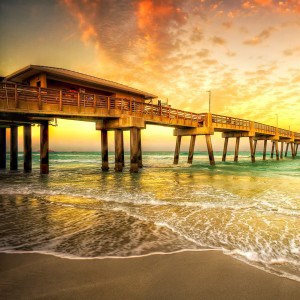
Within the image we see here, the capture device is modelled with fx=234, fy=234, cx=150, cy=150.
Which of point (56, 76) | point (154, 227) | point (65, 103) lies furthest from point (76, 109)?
point (154, 227)

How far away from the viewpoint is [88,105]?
14.5m

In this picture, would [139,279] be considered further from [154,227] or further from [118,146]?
[118,146]

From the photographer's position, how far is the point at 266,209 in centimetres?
685

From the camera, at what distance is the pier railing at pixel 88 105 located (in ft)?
38.8

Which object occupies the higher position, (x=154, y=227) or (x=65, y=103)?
(x=65, y=103)

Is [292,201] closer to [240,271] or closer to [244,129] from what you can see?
[240,271]

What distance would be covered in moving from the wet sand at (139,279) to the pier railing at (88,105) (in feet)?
33.9

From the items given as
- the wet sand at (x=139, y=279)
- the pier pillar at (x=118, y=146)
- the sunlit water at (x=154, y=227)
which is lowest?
the sunlit water at (x=154, y=227)

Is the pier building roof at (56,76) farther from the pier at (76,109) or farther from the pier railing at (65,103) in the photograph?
the pier railing at (65,103)

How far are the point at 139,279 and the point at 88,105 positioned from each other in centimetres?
1300

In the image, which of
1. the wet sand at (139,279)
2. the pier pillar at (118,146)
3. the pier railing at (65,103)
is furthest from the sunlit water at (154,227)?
the pier pillar at (118,146)

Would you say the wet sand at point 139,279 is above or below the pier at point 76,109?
below

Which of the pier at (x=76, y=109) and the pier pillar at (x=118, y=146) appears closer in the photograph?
the pier at (x=76, y=109)

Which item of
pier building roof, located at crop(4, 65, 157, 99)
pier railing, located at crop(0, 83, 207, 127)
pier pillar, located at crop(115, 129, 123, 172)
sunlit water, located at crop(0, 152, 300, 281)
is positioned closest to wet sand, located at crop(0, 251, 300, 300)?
sunlit water, located at crop(0, 152, 300, 281)
